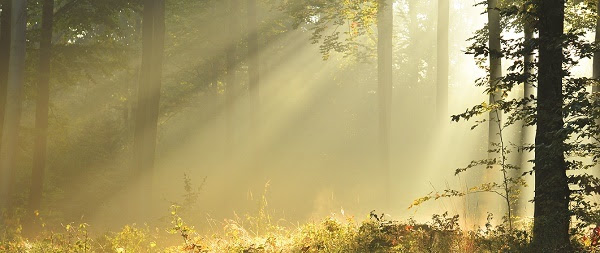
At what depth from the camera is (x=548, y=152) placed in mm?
7309

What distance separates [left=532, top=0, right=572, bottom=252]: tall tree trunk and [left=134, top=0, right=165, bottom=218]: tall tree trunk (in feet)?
37.0

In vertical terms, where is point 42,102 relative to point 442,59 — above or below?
below

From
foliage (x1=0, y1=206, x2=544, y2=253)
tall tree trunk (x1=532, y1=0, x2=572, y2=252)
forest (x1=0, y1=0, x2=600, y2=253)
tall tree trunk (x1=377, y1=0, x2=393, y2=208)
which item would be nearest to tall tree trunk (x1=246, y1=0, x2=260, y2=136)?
forest (x1=0, y1=0, x2=600, y2=253)

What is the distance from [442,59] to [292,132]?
15.1 metres

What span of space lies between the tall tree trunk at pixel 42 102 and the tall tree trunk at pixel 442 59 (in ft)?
57.4

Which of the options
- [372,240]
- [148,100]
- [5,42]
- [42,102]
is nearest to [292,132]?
[42,102]

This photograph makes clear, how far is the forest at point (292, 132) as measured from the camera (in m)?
7.94

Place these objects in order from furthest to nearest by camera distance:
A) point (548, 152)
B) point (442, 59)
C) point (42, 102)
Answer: point (442, 59) < point (42, 102) < point (548, 152)

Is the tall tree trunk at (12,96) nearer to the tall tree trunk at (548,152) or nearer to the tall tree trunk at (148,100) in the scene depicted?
the tall tree trunk at (148,100)

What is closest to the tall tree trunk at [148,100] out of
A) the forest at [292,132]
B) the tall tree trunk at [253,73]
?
the forest at [292,132]

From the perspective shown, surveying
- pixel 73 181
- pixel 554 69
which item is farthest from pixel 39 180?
pixel 554 69

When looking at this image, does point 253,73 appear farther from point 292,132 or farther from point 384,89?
point 292,132

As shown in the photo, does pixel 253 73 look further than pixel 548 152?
Yes

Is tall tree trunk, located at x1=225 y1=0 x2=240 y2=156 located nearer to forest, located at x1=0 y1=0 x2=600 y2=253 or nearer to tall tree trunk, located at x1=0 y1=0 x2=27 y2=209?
forest, located at x1=0 y1=0 x2=600 y2=253
